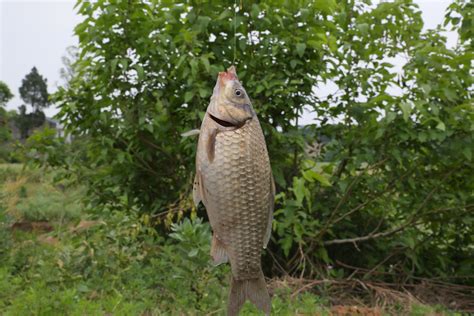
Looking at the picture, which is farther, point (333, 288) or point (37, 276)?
point (333, 288)

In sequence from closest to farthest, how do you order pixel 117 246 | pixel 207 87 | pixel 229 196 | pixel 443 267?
pixel 229 196
pixel 207 87
pixel 117 246
pixel 443 267

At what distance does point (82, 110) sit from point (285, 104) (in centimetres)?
165

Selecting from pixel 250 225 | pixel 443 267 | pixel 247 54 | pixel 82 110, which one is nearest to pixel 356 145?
pixel 247 54

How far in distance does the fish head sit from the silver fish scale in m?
0.03

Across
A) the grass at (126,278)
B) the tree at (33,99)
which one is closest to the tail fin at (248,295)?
the grass at (126,278)

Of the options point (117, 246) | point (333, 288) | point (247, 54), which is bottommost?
point (333, 288)

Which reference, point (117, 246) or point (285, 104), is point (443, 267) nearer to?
point (285, 104)

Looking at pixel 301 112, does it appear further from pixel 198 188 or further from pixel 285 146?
pixel 198 188

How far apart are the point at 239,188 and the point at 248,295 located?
36 cm

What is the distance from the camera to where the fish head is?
161 cm

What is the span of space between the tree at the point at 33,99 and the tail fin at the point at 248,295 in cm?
3176

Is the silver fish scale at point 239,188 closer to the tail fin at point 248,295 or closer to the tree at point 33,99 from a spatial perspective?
the tail fin at point 248,295

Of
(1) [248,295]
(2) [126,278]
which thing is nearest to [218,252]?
(1) [248,295]

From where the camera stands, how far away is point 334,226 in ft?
14.8
